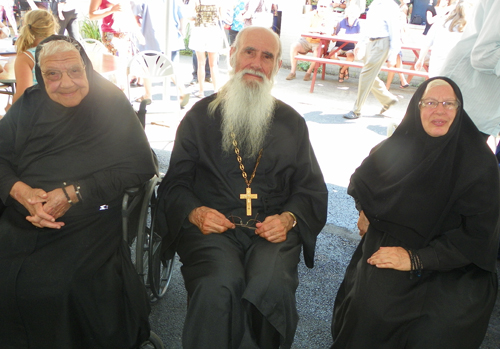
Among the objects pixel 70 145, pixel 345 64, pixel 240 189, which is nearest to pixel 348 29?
pixel 345 64

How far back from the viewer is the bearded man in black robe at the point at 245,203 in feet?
6.92

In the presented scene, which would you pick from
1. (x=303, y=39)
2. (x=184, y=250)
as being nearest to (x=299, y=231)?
(x=184, y=250)

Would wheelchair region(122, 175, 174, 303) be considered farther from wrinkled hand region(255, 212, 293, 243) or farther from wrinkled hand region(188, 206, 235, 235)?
wrinkled hand region(255, 212, 293, 243)

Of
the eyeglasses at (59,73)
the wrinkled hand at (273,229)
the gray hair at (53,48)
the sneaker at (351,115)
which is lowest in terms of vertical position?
the sneaker at (351,115)

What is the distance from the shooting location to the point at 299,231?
2490 mm

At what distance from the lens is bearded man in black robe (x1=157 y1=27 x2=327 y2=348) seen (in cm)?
211

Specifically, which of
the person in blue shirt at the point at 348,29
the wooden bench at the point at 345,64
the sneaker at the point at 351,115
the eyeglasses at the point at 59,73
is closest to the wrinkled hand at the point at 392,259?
the eyeglasses at the point at 59,73

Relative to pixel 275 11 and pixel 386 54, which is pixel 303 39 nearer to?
pixel 275 11

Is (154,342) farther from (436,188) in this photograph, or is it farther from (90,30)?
(90,30)

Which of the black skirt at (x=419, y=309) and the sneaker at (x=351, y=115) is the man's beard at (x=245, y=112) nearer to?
the black skirt at (x=419, y=309)

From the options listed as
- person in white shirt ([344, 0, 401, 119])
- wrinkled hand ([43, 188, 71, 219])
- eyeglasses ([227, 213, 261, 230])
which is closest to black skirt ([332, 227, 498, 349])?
eyeglasses ([227, 213, 261, 230])

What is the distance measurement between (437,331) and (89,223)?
1.87m

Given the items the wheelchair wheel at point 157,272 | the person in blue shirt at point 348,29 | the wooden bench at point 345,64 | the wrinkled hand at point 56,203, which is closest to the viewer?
the wrinkled hand at point 56,203

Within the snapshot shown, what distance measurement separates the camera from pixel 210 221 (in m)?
2.36
